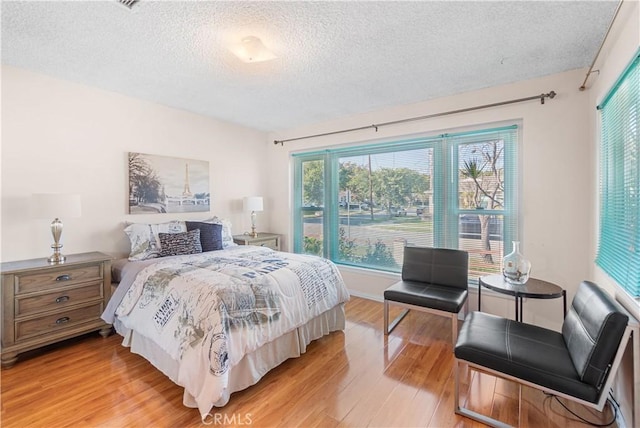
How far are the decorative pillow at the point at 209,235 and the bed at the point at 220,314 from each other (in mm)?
441

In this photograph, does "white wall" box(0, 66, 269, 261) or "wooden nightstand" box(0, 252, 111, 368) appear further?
"white wall" box(0, 66, 269, 261)

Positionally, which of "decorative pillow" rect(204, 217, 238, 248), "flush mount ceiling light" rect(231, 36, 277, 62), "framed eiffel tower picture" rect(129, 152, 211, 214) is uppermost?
"flush mount ceiling light" rect(231, 36, 277, 62)

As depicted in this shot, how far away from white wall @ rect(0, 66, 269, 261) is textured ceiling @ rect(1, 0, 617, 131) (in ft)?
0.69

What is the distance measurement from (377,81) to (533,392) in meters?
2.84

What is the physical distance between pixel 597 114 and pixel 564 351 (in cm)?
191

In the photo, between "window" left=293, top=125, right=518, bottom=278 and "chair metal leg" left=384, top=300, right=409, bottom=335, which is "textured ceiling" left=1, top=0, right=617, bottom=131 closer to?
"window" left=293, top=125, right=518, bottom=278

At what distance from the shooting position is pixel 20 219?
2.60m

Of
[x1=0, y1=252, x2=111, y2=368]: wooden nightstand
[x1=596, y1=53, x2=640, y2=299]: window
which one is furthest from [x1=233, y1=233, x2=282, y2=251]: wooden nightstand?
[x1=596, y1=53, x2=640, y2=299]: window

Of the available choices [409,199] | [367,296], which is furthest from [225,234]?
[409,199]

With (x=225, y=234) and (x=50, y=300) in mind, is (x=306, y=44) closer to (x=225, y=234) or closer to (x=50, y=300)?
(x=225, y=234)

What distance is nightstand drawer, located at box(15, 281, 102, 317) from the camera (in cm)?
230

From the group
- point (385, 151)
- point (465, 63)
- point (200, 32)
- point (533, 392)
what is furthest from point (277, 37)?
point (533, 392)

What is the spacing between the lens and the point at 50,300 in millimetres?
2430

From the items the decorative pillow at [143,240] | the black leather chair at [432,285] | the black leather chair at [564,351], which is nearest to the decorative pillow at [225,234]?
the decorative pillow at [143,240]
